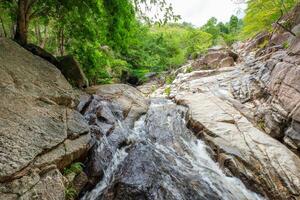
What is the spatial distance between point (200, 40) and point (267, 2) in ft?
70.9

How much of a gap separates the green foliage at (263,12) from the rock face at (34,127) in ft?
39.5

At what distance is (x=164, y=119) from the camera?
1039 cm

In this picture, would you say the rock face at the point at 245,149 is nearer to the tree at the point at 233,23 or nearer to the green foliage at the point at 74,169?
the green foliage at the point at 74,169

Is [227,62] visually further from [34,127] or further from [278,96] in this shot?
[34,127]

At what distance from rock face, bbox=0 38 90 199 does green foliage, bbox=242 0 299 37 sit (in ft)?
39.5

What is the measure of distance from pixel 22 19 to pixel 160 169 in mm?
7212

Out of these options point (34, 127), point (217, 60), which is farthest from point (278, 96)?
point (217, 60)

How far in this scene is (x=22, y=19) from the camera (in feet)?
28.5

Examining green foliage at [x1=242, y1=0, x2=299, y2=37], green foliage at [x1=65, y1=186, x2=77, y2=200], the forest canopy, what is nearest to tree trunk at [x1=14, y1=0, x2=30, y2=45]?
the forest canopy

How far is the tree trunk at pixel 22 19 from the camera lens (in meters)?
8.50

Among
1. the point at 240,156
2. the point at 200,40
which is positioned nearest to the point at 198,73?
the point at 240,156

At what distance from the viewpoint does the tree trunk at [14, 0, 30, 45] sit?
27.9 feet

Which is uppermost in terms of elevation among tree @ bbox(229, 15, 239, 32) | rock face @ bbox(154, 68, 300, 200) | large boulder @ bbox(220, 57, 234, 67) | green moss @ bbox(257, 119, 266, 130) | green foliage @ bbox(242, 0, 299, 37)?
tree @ bbox(229, 15, 239, 32)

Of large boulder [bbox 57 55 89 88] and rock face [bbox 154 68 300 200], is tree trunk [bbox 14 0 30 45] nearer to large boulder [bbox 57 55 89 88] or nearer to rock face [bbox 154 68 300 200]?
large boulder [bbox 57 55 89 88]
